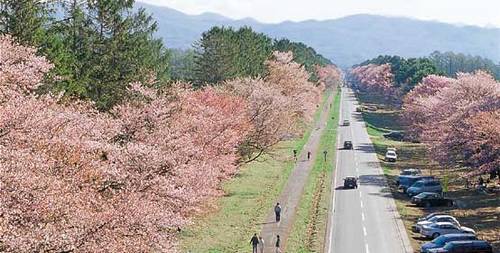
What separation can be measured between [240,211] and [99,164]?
2195 cm

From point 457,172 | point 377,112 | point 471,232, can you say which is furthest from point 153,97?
point 377,112

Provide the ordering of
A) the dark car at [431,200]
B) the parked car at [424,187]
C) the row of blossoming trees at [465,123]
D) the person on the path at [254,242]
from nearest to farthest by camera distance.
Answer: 1. the person on the path at [254,242]
2. the row of blossoming trees at [465,123]
3. the dark car at [431,200]
4. the parked car at [424,187]

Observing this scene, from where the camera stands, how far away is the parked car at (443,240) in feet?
117

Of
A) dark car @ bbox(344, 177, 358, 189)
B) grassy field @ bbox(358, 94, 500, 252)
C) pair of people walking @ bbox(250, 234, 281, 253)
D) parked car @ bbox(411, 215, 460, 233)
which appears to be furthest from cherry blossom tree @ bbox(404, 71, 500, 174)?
pair of people walking @ bbox(250, 234, 281, 253)

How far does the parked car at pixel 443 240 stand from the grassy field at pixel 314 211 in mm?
6323

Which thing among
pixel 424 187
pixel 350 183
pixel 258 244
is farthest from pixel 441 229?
pixel 350 183

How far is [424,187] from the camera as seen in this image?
53.6 m

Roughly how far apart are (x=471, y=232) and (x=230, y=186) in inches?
933

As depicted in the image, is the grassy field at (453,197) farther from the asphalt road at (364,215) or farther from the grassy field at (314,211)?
the grassy field at (314,211)

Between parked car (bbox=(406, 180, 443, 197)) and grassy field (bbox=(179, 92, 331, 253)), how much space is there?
39.2 ft

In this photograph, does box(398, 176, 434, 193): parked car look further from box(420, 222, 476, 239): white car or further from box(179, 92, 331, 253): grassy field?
box(420, 222, 476, 239): white car

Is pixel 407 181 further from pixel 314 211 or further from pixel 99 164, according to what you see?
pixel 99 164

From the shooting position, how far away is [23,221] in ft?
57.4

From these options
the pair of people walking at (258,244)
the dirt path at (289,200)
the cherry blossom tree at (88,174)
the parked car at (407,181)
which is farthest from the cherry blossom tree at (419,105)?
the cherry blossom tree at (88,174)
